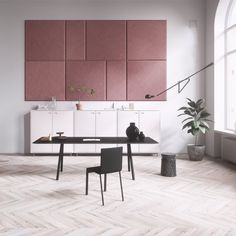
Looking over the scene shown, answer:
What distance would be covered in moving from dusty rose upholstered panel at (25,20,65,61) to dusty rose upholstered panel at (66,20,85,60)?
119 mm

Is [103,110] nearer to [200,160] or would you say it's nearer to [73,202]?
[200,160]

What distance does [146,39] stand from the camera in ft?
23.7

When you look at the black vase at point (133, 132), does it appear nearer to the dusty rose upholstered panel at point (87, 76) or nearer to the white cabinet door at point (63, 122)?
the white cabinet door at point (63, 122)

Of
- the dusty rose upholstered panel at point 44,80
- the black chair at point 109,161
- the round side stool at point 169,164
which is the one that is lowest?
the round side stool at point 169,164

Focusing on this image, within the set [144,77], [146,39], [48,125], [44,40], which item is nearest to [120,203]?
[48,125]

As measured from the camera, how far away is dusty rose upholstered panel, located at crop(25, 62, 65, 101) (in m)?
7.20

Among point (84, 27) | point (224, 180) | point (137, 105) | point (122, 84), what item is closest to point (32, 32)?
point (84, 27)

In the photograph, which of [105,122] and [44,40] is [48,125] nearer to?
[105,122]

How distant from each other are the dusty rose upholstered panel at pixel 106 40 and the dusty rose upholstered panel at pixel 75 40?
0.47 ft

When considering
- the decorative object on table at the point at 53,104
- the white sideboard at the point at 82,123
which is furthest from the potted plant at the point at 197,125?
the decorative object on table at the point at 53,104

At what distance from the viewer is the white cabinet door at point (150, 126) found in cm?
691

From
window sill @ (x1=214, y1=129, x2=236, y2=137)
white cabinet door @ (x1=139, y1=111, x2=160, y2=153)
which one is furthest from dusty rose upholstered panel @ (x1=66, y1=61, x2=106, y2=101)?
window sill @ (x1=214, y1=129, x2=236, y2=137)

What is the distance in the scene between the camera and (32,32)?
717cm

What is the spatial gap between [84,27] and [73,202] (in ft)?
15.7
